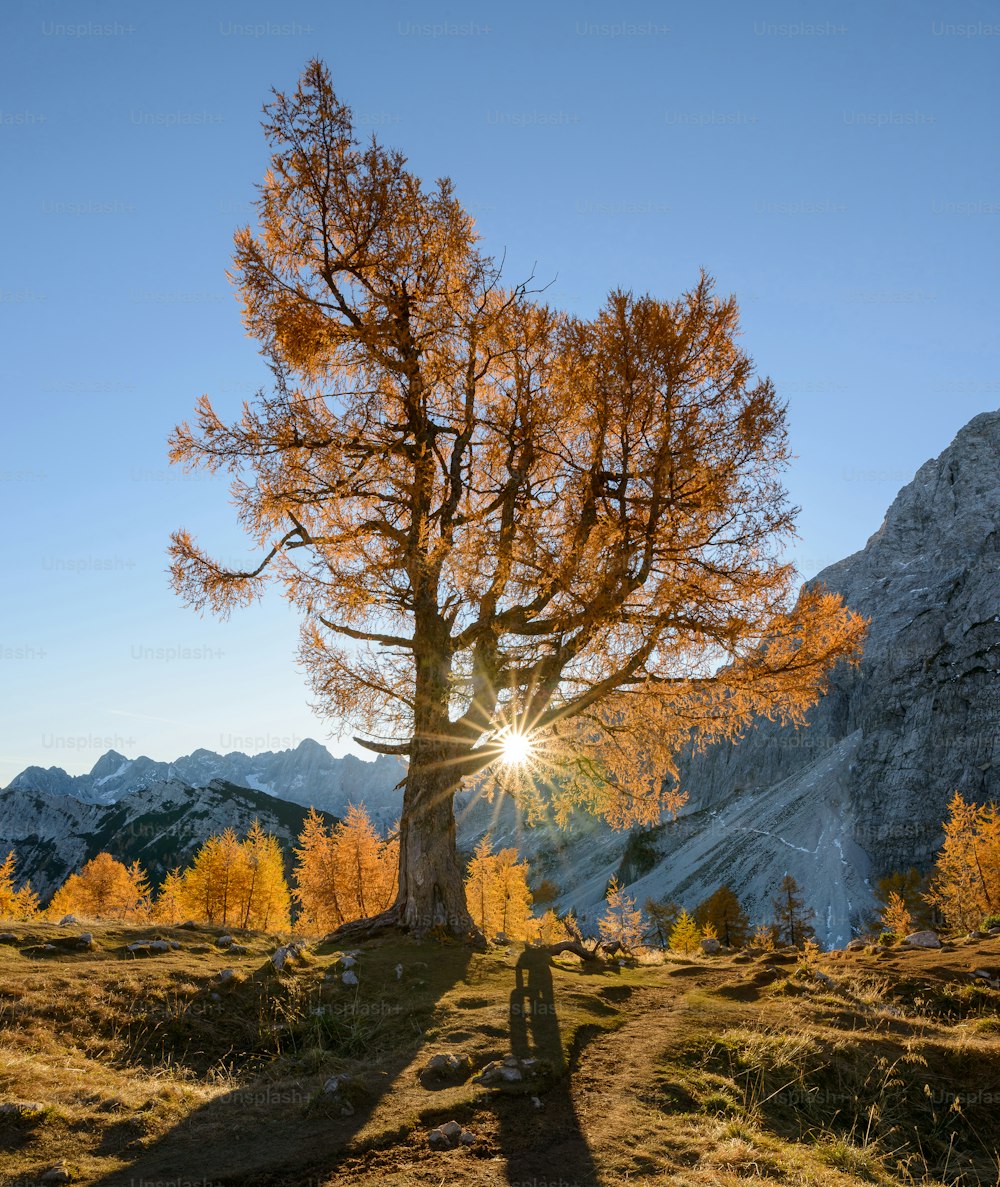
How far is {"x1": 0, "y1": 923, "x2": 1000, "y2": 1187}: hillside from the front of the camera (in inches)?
180

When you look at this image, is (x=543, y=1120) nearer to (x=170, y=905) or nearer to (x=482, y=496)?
(x=482, y=496)

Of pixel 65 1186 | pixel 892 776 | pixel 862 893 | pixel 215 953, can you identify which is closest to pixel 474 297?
pixel 215 953

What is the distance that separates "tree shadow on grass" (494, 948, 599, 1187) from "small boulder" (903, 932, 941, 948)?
8.54 m

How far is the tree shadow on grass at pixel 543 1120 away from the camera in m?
4.43

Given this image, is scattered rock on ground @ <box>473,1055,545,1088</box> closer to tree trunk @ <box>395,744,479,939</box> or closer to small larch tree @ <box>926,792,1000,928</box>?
tree trunk @ <box>395,744,479,939</box>

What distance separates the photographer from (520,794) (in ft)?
43.9

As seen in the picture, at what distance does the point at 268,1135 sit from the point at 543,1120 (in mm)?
1985

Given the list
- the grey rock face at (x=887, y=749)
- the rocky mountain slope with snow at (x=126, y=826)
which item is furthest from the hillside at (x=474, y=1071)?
the rocky mountain slope with snow at (x=126, y=826)

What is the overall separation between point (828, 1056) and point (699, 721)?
6.39 meters

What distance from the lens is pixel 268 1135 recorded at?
4957 mm

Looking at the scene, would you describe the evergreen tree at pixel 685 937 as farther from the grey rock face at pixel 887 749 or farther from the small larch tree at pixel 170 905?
the grey rock face at pixel 887 749

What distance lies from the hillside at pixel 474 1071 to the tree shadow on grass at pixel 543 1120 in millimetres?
23

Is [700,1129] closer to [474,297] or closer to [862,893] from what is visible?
[474,297]

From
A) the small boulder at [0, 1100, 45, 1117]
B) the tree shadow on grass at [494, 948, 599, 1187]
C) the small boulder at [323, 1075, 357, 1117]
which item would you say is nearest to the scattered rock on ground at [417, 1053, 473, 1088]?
the tree shadow on grass at [494, 948, 599, 1187]
